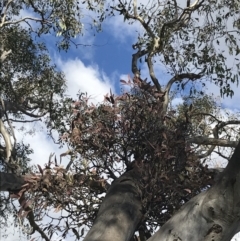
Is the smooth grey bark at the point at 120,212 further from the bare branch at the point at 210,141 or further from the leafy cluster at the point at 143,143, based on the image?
the bare branch at the point at 210,141

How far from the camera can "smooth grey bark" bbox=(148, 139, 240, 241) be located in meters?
2.32

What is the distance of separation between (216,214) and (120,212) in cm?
77

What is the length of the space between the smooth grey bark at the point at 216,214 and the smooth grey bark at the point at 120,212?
383mm

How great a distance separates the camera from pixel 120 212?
2945mm

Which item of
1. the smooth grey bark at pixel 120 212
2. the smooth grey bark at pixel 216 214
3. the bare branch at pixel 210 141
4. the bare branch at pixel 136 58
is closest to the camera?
the smooth grey bark at pixel 216 214

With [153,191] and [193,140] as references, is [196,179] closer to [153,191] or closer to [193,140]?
[153,191]

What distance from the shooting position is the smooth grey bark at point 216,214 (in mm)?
2322

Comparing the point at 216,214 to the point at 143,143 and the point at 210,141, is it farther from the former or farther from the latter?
the point at 210,141

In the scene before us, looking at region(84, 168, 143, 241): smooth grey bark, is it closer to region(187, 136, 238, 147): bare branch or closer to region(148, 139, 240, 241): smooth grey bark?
region(148, 139, 240, 241): smooth grey bark

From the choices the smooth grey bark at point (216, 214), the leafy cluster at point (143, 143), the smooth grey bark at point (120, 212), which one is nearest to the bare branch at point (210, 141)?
the leafy cluster at point (143, 143)

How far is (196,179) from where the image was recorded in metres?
3.77

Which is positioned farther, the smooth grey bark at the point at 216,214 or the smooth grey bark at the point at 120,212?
the smooth grey bark at the point at 120,212

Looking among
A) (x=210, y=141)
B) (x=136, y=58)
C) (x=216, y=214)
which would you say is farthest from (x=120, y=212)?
(x=136, y=58)

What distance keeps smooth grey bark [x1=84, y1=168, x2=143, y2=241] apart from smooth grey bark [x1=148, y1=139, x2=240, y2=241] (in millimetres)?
383
